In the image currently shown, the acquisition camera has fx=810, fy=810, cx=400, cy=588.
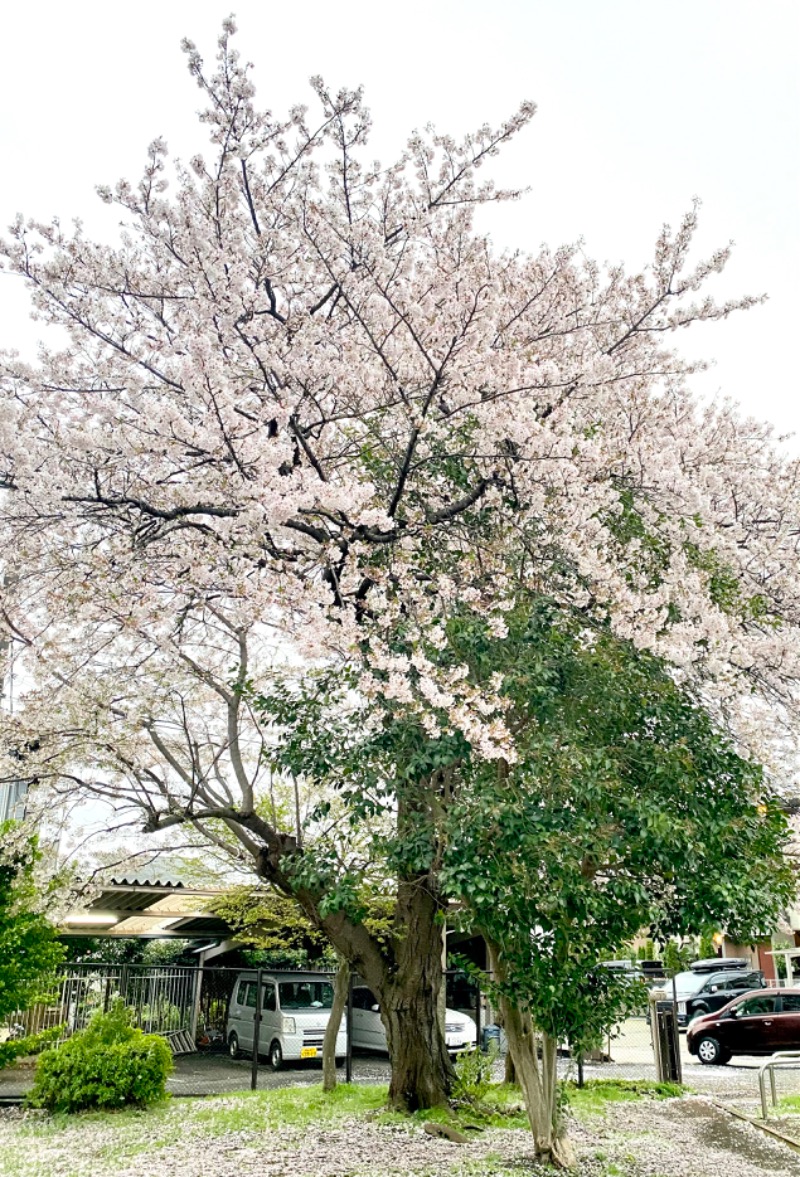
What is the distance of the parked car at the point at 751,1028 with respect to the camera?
39.4 feet

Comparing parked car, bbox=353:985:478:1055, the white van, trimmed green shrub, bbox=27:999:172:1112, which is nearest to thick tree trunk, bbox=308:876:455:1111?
trimmed green shrub, bbox=27:999:172:1112

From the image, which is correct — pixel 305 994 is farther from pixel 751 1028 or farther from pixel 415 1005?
pixel 415 1005

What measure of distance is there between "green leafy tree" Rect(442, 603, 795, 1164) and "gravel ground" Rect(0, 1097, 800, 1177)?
653mm

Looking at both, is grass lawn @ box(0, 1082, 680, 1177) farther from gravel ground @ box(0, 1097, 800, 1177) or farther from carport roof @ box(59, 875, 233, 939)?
carport roof @ box(59, 875, 233, 939)

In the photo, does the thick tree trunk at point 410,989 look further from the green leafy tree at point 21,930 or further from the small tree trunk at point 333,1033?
the green leafy tree at point 21,930

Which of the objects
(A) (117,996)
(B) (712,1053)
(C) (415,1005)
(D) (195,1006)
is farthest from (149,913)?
(B) (712,1053)

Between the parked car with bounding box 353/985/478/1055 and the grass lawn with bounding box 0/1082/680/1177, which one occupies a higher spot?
the grass lawn with bounding box 0/1082/680/1177

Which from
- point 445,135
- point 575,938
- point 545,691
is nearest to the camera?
point 575,938

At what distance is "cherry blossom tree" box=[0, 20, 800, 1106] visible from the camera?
4754mm

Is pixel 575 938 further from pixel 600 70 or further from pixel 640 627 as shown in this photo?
pixel 600 70

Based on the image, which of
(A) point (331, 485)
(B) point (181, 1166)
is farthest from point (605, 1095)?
(A) point (331, 485)

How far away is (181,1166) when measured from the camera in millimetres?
5262

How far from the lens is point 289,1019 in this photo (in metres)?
12.2

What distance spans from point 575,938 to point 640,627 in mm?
1784
